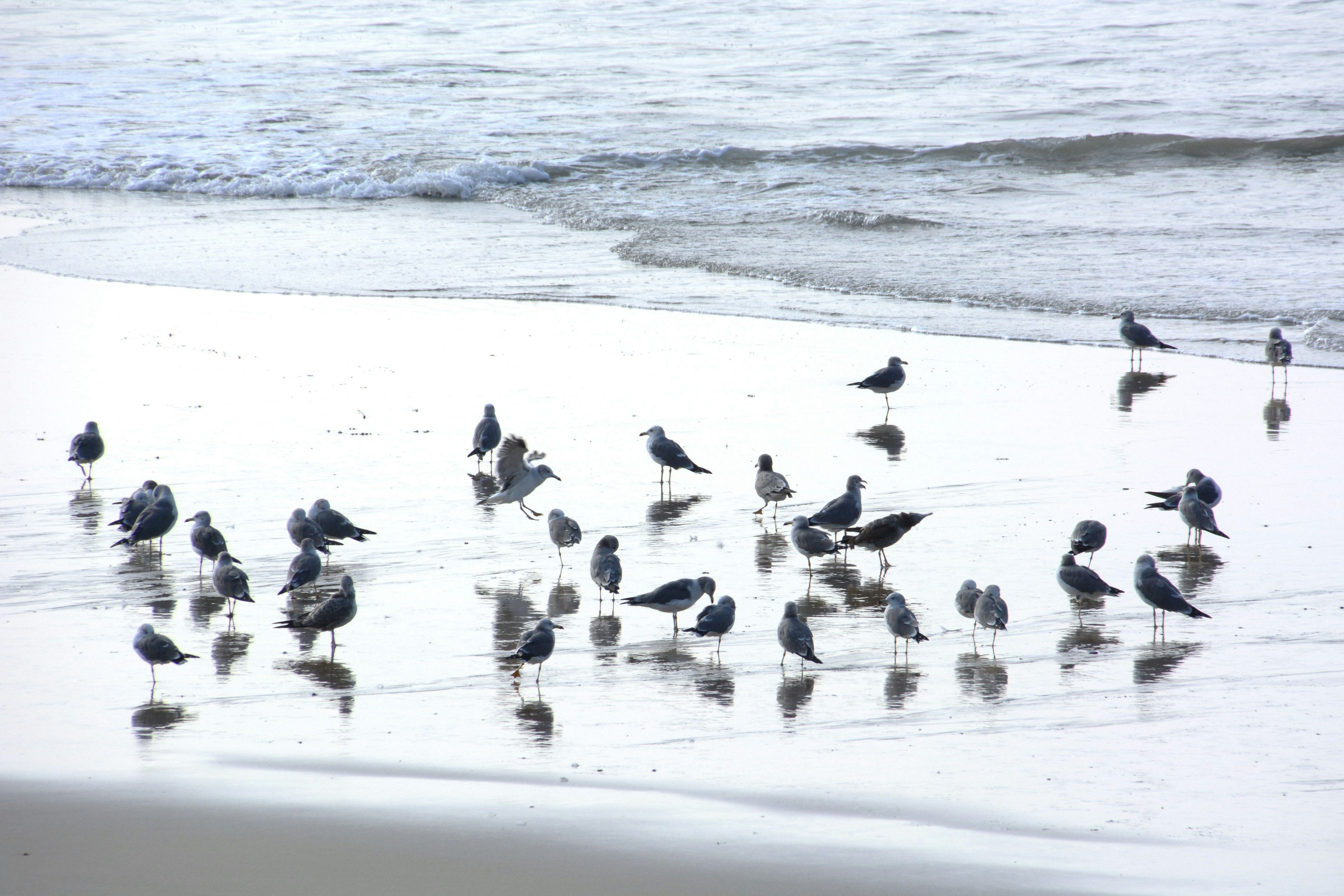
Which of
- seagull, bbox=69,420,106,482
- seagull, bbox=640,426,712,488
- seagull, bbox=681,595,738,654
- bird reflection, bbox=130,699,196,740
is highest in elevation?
seagull, bbox=69,420,106,482

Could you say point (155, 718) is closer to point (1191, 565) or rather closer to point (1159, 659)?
point (1159, 659)

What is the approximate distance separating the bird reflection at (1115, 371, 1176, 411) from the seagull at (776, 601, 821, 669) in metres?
6.22

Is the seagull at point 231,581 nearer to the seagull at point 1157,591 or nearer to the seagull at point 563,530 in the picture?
the seagull at point 563,530

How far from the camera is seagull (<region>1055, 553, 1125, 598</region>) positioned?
6.99 metres

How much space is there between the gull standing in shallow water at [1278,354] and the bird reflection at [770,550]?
20.1ft

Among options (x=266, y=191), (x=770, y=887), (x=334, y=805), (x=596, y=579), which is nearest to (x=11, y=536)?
(x=596, y=579)

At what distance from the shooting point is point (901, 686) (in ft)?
20.0

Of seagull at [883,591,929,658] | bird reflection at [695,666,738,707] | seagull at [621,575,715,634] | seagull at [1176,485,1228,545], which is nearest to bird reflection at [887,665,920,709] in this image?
seagull at [883,591,929,658]

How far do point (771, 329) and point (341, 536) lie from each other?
741 cm

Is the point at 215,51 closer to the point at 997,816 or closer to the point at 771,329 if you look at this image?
the point at 771,329

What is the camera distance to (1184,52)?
3597 cm

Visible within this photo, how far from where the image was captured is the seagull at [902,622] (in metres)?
6.39

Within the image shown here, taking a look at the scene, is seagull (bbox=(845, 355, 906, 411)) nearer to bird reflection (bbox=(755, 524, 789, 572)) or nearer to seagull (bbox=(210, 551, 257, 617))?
bird reflection (bbox=(755, 524, 789, 572))

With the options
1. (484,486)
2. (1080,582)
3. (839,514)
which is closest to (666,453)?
(484,486)
